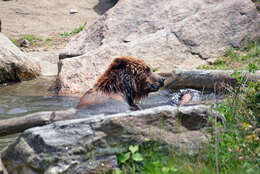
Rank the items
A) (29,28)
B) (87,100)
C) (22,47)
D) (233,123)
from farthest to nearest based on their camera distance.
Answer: (29,28) → (22,47) → (87,100) → (233,123)

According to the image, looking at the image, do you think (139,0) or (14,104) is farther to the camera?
(139,0)

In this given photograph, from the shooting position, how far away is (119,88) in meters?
5.77

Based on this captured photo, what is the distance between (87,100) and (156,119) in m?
2.05

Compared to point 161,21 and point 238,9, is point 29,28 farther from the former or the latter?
point 238,9

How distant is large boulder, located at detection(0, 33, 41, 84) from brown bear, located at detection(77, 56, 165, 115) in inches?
193

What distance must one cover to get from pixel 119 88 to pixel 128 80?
0.89 feet

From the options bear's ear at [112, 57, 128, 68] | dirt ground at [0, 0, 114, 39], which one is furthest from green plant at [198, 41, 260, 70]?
dirt ground at [0, 0, 114, 39]

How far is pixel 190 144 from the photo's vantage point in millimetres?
3498

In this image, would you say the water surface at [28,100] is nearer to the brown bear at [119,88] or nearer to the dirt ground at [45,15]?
the brown bear at [119,88]

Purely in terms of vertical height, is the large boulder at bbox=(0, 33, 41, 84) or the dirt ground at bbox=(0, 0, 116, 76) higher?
the dirt ground at bbox=(0, 0, 116, 76)

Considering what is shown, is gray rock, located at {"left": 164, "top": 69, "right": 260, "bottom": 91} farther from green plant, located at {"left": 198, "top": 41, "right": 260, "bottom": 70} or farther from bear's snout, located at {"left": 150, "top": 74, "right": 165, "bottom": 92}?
green plant, located at {"left": 198, "top": 41, "right": 260, "bottom": 70}

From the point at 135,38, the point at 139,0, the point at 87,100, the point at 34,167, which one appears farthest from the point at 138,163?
the point at 139,0

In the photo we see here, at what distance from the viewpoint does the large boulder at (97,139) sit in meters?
3.24

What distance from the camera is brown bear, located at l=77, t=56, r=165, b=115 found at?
5293 mm
